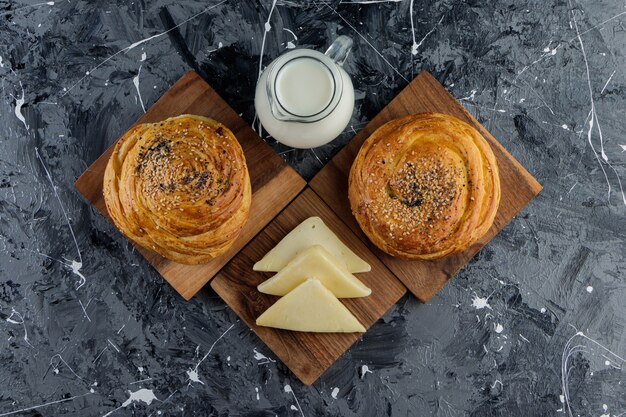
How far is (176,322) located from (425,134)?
1.29 meters

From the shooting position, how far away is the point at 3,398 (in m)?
2.67

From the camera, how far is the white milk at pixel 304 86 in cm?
218

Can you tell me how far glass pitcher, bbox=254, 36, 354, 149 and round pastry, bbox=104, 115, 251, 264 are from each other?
0.25 metres

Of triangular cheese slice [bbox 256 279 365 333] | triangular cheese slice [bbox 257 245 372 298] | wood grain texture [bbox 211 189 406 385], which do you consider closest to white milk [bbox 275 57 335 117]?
wood grain texture [bbox 211 189 406 385]

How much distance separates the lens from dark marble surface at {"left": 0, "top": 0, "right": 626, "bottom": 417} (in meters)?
2.62

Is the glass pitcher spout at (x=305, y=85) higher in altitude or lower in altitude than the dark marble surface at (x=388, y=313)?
higher

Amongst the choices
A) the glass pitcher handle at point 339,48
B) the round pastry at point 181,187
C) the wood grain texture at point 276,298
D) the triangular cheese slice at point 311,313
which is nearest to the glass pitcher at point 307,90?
the glass pitcher handle at point 339,48

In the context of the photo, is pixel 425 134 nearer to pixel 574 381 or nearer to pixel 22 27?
pixel 574 381

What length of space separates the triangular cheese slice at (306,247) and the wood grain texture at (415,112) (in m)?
0.10

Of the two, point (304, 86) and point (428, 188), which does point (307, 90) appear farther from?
point (428, 188)

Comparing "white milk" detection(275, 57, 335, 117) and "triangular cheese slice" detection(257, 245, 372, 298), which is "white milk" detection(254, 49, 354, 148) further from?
"triangular cheese slice" detection(257, 245, 372, 298)

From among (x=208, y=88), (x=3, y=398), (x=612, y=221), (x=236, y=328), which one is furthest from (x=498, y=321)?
(x=3, y=398)

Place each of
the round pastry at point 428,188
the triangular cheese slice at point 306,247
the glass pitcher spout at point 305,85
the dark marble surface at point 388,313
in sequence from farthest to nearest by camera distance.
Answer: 1. the dark marble surface at point 388,313
2. the triangular cheese slice at point 306,247
3. the round pastry at point 428,188
4. the glass pitcher spout at point 305,85

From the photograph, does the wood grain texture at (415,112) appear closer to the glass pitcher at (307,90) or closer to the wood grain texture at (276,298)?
the wood grain texture at (276,298)
